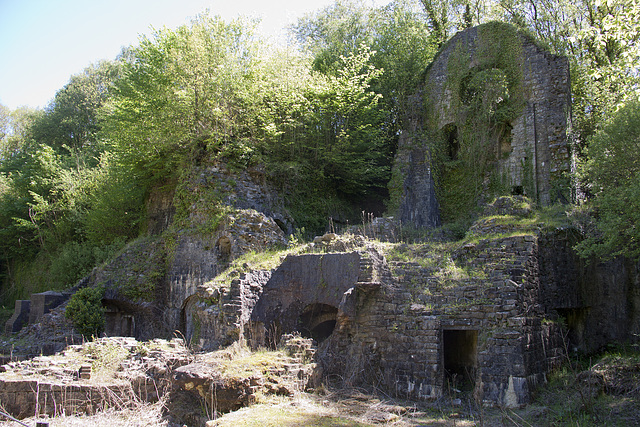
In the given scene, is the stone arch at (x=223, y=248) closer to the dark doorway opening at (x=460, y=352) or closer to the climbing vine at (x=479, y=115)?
the dark doorway opening at (x=460, y=352)

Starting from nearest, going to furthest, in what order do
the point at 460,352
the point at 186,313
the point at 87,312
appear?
the point at 460,352 → the point at 87,312 → the point at 186,313

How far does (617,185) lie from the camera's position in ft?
40.8

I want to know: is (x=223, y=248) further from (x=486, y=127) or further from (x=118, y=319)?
(x=486, y=127)

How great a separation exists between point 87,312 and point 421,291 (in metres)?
11.1

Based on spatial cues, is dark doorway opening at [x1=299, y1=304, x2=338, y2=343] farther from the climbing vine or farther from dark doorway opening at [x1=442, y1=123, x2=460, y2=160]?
Answer: dark doorway opening at [x1=442, y1=123, x2=460, y2=160]

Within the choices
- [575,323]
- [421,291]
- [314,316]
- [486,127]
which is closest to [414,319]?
[421,291]

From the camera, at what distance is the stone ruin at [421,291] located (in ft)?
31.3

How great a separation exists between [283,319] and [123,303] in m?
7.71

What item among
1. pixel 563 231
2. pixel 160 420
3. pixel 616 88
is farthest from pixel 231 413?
pixel 616 88

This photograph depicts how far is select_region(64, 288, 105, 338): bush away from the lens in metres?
15.5

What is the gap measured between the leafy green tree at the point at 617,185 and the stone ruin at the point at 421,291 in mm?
951

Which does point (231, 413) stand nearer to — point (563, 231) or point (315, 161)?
point (563, 231)

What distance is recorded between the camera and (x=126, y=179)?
72.6ft

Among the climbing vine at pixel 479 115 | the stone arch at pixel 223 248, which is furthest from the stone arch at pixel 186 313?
the climbing vine at pixel 479 115
